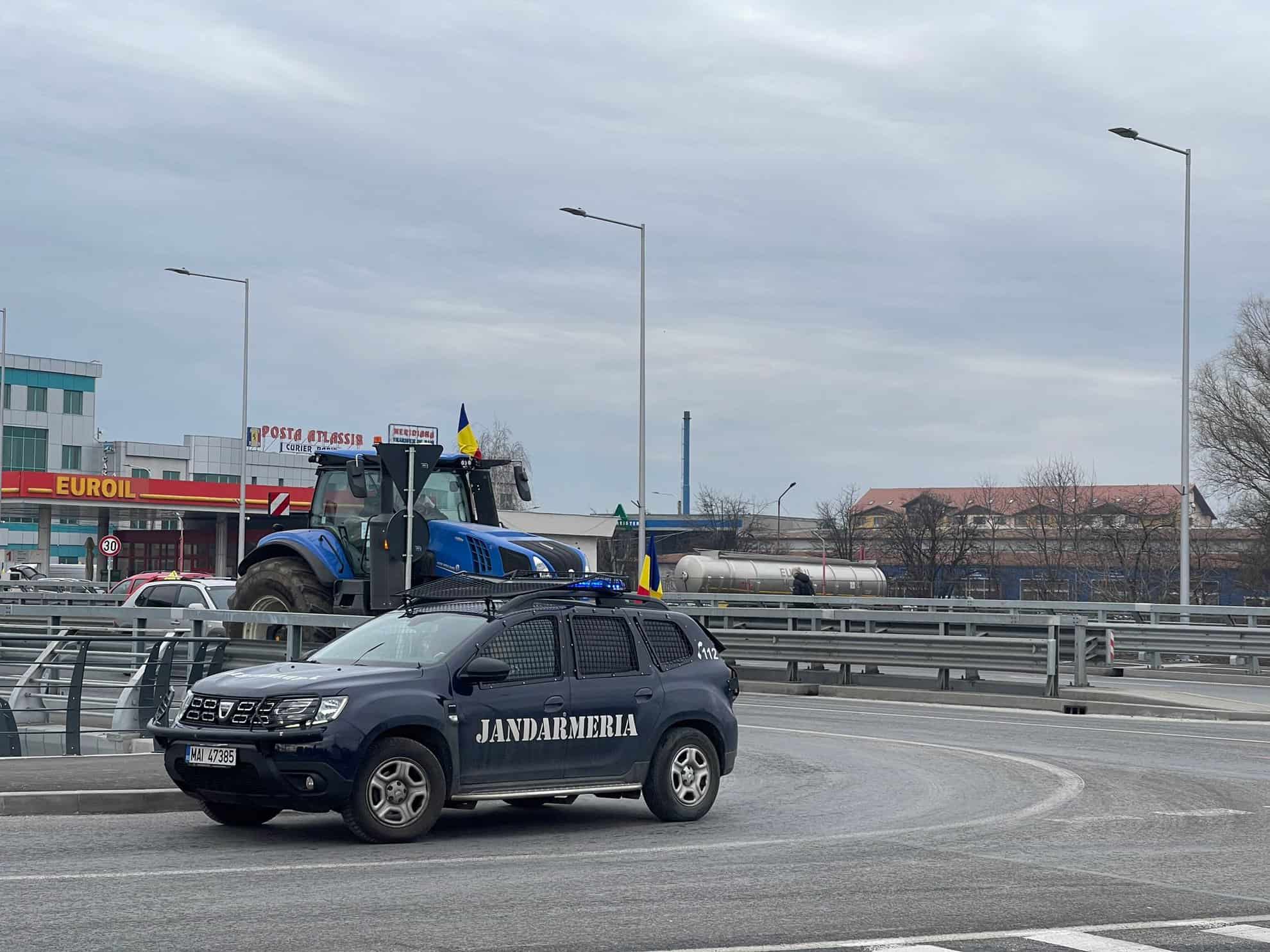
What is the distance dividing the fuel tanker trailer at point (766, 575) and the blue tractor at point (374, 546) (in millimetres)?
32221

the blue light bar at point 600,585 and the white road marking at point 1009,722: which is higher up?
the blue light bar at point 600,585

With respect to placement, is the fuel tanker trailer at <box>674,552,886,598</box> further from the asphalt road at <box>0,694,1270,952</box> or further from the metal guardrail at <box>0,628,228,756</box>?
the asphalt road at <box>0,694,1270,952</box>

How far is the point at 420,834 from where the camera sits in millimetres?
10281

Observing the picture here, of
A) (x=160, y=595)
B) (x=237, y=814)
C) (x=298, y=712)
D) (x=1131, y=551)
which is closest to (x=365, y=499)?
(x=160, y=595)

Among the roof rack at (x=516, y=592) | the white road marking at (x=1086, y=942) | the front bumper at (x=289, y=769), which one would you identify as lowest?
the white road marking at (x=1086, y=942)

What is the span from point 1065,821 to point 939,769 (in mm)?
3572

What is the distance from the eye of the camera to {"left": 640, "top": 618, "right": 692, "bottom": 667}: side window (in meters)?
11.9

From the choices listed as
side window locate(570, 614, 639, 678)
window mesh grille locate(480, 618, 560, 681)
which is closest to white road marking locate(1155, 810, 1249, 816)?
side window locate(570, 614, 639, 678)

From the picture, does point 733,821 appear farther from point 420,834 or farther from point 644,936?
point 644,936

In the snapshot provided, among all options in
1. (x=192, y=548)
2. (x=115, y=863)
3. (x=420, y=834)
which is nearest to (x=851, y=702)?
(x=420, y=834)

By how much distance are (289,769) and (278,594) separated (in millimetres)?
12189

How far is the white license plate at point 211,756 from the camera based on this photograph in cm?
995

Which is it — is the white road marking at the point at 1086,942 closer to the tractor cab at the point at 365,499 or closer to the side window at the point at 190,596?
the tractor cab at the point at 365,499

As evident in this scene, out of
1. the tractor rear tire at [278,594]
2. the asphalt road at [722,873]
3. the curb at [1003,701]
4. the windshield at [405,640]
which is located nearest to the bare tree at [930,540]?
the curb at [1003,701]
